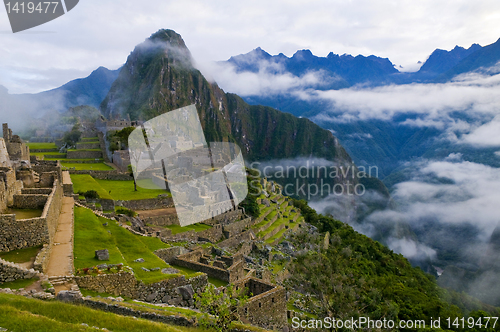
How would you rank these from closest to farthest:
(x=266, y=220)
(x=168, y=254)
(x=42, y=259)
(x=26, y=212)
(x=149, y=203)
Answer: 1. (x=42, y=259)
2. (x=26, y=212)
3. (x=168, y=254)
4. (x=149, y=203)
5. (x=266, y=220)

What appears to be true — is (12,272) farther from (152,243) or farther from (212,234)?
(212,234)

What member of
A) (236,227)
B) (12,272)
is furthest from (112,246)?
(236,227)

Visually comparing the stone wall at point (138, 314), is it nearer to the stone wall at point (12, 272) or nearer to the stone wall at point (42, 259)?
the stone wall at point (12, 272)

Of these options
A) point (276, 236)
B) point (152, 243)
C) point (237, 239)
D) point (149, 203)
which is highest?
point (152, 243)

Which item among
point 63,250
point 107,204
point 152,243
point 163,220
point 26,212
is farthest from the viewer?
point 163,220

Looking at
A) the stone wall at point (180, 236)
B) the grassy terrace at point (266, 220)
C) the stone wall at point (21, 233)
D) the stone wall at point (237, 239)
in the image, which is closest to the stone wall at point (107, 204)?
the stone wall at point (180, 236)

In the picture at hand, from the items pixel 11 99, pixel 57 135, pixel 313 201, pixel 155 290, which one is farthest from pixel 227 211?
pixel 313 201

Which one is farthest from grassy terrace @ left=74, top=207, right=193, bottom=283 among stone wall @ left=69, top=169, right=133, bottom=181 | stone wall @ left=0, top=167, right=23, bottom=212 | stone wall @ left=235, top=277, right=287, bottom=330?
stone wall @ left=69, top=169, right=133, bottom=181
